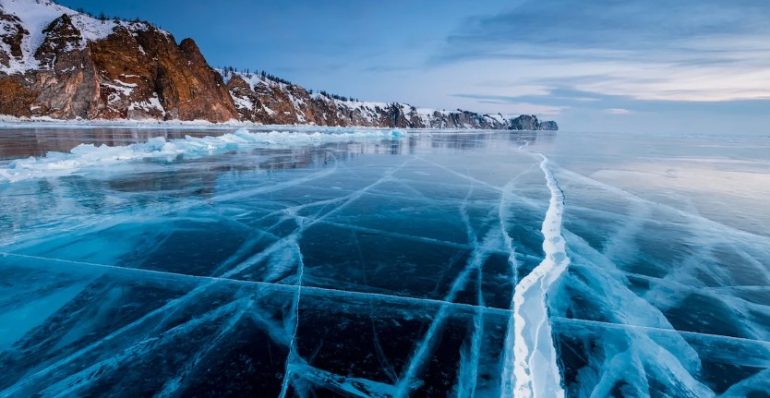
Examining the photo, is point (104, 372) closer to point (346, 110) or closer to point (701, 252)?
point (701, 252)

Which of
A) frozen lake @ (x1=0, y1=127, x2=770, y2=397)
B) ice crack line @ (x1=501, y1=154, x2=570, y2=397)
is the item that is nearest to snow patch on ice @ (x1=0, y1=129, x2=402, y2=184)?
frozen lake @ (x1=0, y1=127, x2=770, y2=397)

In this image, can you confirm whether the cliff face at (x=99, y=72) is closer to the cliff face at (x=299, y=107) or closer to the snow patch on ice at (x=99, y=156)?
the cliff face at (x=299, y=107)

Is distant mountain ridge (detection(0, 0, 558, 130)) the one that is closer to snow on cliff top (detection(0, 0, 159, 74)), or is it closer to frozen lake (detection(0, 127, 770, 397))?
snow on cliff top (detection(0, 0, 159, 74))

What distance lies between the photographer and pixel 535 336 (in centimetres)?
239

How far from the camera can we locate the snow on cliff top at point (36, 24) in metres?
52.8

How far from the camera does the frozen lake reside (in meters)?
1.99

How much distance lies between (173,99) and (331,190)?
7653 cm

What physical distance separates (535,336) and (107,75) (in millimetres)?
80750

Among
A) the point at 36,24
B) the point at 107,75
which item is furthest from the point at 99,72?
the point at 36,24

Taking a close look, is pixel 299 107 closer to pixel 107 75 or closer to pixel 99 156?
pixel 107 75

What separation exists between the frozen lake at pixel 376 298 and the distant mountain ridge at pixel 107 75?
65.4 metres

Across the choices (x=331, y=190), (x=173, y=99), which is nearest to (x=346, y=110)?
(x=173, y=99)

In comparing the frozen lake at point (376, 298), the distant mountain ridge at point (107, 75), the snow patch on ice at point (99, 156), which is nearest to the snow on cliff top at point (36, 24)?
the distant mountain ridge at point (107, 75)

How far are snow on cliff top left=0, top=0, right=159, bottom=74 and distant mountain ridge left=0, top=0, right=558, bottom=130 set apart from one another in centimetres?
11
